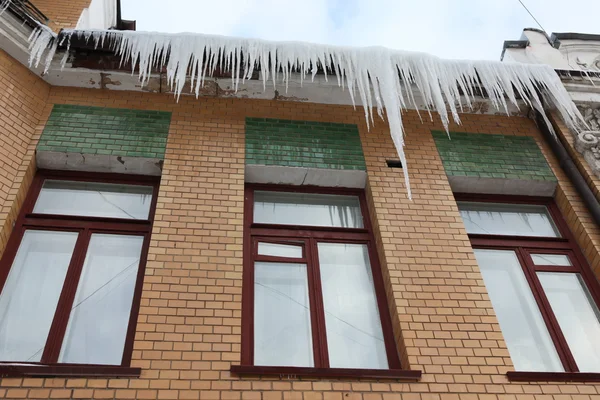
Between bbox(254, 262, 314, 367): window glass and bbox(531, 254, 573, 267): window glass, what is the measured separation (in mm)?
2255

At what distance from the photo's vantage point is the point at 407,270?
470cm

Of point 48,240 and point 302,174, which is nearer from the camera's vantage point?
point 48,240

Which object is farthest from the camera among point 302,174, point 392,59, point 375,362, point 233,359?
point 392,59

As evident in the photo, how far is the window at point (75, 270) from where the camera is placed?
13.5 ft

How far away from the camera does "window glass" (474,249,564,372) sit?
4539 millimetres

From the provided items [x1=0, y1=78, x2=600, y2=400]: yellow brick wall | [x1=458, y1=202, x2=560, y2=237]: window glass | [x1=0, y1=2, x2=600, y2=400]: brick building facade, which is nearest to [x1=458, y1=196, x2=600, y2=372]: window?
[x1=458, y1=202, x2=560, y2=237]: window glass

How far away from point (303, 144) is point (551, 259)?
267cm

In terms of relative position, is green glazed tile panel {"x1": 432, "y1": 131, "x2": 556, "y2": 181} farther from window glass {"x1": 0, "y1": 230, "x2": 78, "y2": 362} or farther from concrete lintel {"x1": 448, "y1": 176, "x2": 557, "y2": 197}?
window glass {"x1": 0, "y1": 230, "x2": 78, "y2": 362}

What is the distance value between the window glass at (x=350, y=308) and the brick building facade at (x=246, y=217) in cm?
15

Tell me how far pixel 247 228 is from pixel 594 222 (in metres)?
3.31

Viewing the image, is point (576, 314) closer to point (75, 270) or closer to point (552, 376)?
point (552, 376)

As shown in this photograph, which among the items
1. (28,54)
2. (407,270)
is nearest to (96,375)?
(407,270)

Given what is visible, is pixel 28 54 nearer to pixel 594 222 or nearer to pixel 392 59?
pixel 392 59

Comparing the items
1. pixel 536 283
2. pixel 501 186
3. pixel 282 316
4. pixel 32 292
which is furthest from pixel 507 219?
pixel 32 292
